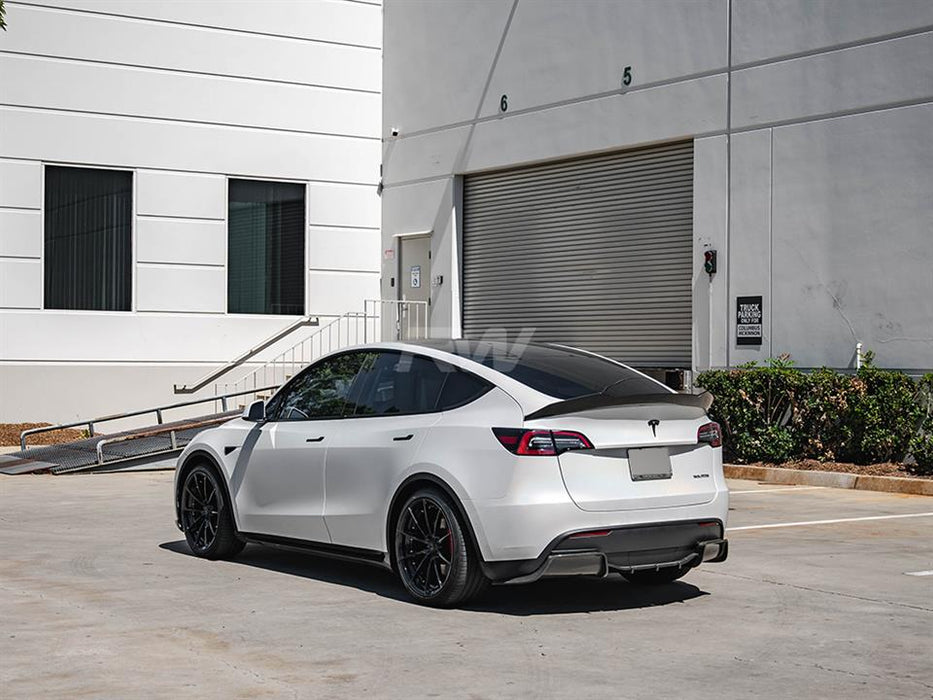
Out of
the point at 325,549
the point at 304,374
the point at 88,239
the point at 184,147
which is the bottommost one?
the point at 325,549

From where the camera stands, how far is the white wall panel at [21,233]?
70.9 ft

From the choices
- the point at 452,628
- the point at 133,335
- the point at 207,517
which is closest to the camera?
the point at 452,628

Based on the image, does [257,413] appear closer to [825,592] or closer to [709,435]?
[709,435]

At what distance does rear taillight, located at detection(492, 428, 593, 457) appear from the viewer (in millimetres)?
7430

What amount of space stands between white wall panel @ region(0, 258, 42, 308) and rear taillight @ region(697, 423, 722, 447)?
53.1 feet

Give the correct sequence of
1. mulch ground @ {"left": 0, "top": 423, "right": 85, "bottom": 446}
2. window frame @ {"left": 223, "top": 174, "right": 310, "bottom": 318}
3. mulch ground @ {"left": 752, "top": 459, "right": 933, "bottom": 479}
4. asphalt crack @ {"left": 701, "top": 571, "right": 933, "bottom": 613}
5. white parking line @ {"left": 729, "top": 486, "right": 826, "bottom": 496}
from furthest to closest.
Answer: window frame @ {"left": 223, "top": 174, "right": 310, "bottom": 318} → mulch ground @ {"left": 0, "top": 423, "right": 85, "bottom": 446} → mulch ground @ {"left": 752, "top": 459, "right": 933, "bottom": 479} → white parking line @ {"left": 729, "top": 486, "right": 826, "bottom": 496} → asphalt crack @ {"left": 701, "top": 571, "right": 933, "bottom": 613}

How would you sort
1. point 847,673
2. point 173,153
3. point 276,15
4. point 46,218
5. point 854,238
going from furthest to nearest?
1. point 276,15
2. point 173,153
3. point 46,218
4. point 854,238
5. point 847,673

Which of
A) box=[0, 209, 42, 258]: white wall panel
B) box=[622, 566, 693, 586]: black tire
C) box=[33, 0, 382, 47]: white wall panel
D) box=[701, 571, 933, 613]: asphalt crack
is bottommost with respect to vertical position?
box=[701, 571, 933, 613]: asphalt crack

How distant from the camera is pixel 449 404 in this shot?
8.02m

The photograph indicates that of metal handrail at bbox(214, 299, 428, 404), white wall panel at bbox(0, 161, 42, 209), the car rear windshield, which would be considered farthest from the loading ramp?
the car rear windshield

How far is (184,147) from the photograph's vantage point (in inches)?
910

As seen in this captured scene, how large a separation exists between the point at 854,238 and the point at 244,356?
10.9 metres

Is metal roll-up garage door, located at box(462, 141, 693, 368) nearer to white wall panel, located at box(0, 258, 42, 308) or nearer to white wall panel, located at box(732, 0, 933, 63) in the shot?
white wall panel, located at box(732, 0, 933, 63)

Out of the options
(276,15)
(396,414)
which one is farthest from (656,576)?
(276,15)
